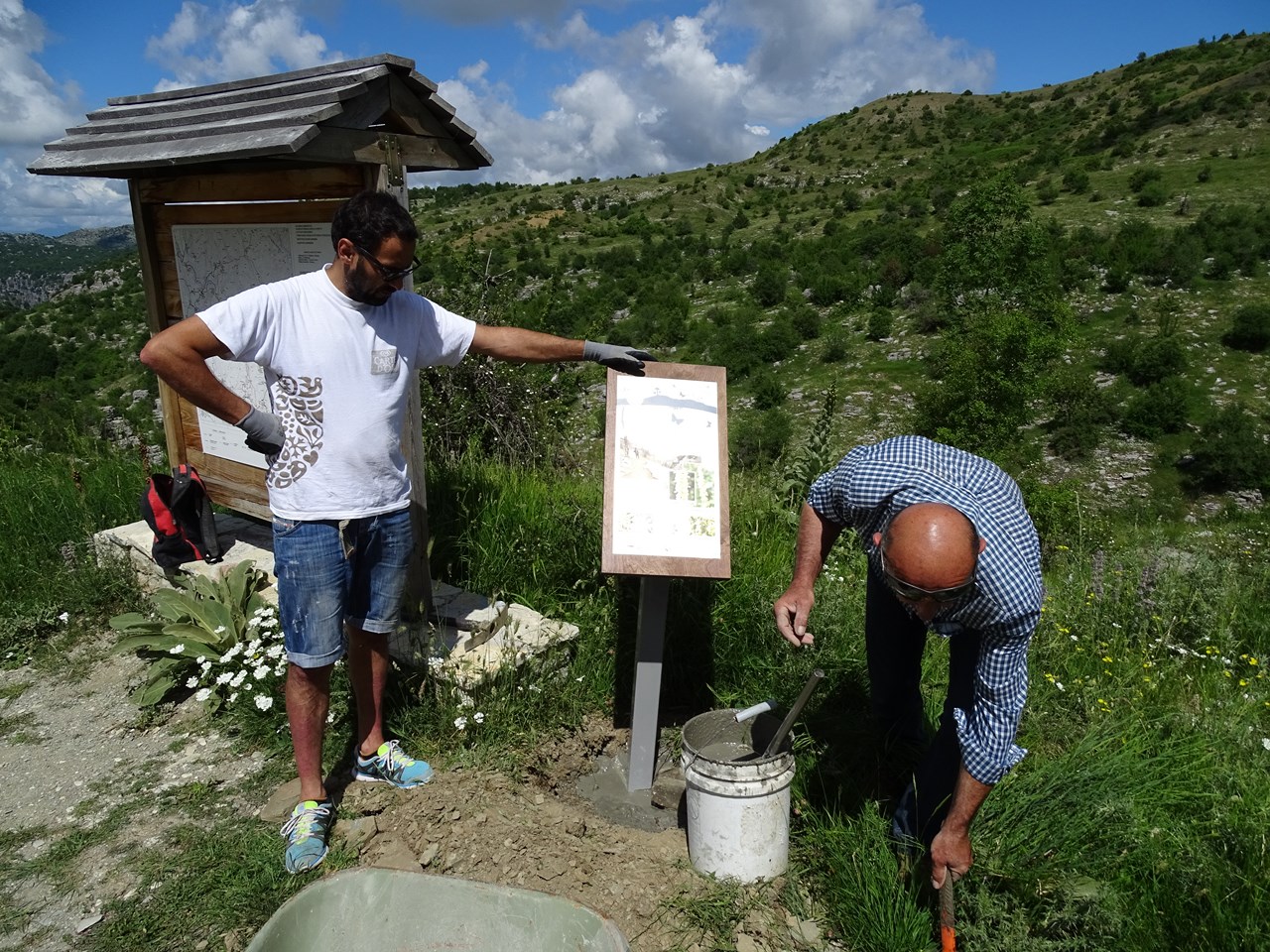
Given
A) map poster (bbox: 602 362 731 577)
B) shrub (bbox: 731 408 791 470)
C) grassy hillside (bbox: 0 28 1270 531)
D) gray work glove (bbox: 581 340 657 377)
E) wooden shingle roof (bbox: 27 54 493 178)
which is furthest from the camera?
shrub (bbox: 731 408 791 470)

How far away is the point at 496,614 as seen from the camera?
3775 millimetres

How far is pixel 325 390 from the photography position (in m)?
2.43

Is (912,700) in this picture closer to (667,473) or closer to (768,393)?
(667,473)

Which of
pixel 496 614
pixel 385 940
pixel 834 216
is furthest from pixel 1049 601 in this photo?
pixel 834 216

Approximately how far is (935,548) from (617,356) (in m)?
1.46

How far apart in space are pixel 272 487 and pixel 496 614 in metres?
1.52

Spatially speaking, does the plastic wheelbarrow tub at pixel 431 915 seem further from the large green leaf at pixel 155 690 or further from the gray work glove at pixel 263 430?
the large green leaf at pixel 155 690

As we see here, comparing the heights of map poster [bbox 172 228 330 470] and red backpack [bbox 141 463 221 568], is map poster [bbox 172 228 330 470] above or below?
above

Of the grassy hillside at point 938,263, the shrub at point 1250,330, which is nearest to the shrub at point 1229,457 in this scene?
the grassy hillside at point 938,263

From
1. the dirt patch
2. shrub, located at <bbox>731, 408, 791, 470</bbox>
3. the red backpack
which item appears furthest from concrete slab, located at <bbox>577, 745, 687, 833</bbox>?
shrub, located at <bbox>731, 408, 791, 470</bbox>

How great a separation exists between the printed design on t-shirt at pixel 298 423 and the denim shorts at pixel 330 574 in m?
0.16

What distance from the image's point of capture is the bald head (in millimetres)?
1734

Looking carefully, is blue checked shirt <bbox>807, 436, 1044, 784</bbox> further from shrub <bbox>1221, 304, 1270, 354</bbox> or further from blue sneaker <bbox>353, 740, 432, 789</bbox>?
shrub <bbox>1221, 304, 1270, 354</bbox>

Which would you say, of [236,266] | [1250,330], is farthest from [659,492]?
[1250,330]
